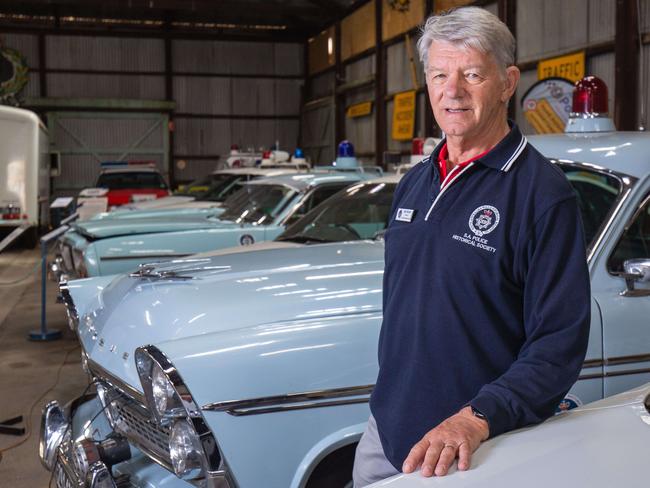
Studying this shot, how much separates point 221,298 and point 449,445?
5.71 ft

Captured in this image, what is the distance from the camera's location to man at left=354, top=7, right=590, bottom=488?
67.6 inches

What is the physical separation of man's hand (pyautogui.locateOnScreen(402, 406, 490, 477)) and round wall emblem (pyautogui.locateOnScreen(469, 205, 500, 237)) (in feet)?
1.28

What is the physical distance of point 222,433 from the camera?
7.85ft

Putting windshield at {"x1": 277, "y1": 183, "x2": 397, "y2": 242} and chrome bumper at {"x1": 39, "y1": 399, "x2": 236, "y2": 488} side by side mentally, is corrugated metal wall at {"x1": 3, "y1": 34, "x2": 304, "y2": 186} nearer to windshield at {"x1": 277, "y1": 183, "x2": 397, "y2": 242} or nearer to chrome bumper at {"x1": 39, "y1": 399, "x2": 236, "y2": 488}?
windshield at {"x1": 277, "y1": 183, "x2": 397, "y2": 242}

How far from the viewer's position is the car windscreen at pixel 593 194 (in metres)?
2.98

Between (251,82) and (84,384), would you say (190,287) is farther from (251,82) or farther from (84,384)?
(251,82)

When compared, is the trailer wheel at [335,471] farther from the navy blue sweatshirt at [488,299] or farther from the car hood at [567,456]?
the car hood at [567,456]

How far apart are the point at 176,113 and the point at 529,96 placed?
783 inches

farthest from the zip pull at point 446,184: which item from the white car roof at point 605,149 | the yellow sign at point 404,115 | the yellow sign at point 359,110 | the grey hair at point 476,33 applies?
the yellow sign at point 359,110

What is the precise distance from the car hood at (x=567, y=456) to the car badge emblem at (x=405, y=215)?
57 cm

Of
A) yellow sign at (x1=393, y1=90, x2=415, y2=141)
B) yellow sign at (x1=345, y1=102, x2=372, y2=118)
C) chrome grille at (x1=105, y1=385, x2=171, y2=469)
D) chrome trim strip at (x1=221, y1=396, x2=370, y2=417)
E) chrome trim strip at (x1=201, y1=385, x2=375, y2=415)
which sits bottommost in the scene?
chrome grille at (x1=105, y1=385, x2=171, y2=469)

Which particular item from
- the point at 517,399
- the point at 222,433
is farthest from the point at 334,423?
the point at 517,399

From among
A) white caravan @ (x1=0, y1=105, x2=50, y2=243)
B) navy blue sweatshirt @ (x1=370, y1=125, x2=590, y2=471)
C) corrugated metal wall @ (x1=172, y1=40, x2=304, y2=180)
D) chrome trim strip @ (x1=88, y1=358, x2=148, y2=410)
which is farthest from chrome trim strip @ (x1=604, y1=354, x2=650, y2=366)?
corrugated metal wall @ (x1=172, y1=40, x2=304, y2=180)

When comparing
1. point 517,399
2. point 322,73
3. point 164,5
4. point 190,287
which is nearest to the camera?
point 517,399
